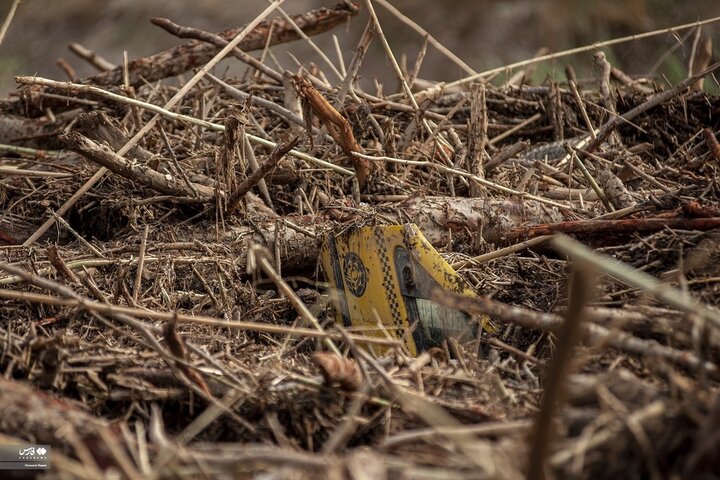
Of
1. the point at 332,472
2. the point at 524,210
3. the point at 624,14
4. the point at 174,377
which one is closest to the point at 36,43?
the point at 624,14

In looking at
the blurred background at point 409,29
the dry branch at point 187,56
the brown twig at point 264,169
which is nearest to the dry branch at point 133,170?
the brown twig at point 264,169

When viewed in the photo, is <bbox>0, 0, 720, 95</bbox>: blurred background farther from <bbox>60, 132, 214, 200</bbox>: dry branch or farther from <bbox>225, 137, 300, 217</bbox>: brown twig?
<bbox>225, 137, 300, 217</bbox>: brown twig

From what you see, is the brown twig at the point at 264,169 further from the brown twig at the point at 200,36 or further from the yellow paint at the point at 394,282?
the brown twig at the point at 200,36

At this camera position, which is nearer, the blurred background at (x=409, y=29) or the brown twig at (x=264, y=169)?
the brown twig at (x=264, y=169)

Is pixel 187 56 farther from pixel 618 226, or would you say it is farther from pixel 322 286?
pixel 618 226

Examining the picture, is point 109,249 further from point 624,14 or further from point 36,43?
point 624,14
